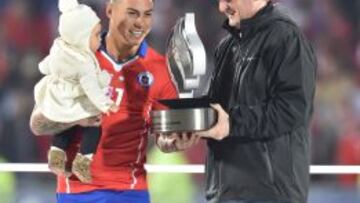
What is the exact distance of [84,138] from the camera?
7.66 feet

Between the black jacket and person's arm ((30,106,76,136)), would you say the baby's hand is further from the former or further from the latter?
the black jacket

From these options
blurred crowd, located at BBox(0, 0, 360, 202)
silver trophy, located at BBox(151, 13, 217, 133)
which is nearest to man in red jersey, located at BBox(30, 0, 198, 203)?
silver trophy, located at BBox(151, 13, 217, 133)

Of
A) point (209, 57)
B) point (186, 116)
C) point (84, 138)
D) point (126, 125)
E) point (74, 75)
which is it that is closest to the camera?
point (186, 116)

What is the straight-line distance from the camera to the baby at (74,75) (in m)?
2.23

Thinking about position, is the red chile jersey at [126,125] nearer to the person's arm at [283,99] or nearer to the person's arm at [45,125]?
the person's arm at [45,125]

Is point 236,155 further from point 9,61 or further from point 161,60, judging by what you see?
point 9,61

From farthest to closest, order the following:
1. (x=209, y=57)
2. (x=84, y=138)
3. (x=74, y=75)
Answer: (x=209, y=57), (x=84, y=138), (x=74, y=75)

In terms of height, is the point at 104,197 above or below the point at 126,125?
below

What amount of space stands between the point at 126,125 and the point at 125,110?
4cm

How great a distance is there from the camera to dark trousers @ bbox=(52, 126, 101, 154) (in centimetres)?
232

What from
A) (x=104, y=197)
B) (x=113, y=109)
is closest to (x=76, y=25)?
(x=113, y=109)

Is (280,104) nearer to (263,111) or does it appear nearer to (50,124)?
(263,111)

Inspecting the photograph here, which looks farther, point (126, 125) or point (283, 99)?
point (126, 125)

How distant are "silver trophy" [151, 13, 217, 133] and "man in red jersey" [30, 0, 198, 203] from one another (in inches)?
8.7
